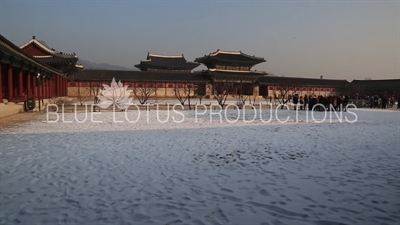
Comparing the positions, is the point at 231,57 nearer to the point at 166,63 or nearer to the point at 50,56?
the point at 166,63

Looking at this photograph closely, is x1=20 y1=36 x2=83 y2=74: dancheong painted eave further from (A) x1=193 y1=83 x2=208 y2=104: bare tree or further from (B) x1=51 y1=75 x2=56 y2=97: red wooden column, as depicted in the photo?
(A) x1=193 y1=83 x2=208 y2=104: bare tree

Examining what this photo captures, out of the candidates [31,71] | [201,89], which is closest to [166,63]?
[201,89]

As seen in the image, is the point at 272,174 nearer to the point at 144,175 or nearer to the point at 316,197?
the point at 316,197

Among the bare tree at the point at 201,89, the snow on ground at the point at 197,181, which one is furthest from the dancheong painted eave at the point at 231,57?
the snow on ground at the point at 197,181

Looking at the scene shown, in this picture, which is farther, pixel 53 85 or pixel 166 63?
pixel 166 63

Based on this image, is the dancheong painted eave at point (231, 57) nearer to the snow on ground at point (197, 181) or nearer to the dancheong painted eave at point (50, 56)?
the dancheong painted eave at point (50, 56)

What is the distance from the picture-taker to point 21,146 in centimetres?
715

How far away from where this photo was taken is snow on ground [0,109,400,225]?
3393mm

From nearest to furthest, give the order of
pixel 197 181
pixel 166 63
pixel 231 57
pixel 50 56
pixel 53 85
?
pixel 197 181 < pixel 50 56 < pixel 53 85 < pixel 231 57 < pixel 166 63

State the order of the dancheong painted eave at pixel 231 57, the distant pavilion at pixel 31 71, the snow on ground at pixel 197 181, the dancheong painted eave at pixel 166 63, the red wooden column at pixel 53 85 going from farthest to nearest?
1. the dancheong painted eave at pixel 166 63
2. the dancheong painted eave at pixel 231 57
3. the red wooden column at pixel 53 85
4. the distant pavilion at pixel 31 71
5. the snow on ground at pixel 197 181

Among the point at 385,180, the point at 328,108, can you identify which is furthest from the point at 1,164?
the point at 328,108

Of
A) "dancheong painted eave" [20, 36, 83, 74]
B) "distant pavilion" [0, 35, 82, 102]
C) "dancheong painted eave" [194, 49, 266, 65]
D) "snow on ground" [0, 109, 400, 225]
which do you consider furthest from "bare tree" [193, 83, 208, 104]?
"snow on ground" [0, 109, 400, 225]

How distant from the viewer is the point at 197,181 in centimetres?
461

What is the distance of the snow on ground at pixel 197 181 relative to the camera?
339cm
